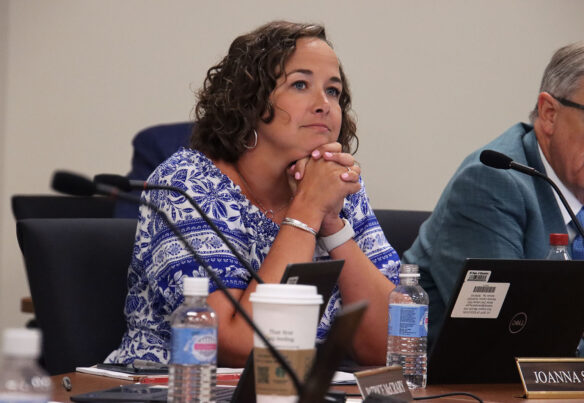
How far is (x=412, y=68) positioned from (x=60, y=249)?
204 cm

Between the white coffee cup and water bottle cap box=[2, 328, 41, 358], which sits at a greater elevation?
water bottle cap box=[2, 328, 41, 358]

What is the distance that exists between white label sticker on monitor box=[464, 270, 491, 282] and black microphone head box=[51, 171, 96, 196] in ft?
2.07

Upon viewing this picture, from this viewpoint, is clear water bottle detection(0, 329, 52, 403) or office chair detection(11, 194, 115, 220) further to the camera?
office chair detection(11, 194, 115, 220)

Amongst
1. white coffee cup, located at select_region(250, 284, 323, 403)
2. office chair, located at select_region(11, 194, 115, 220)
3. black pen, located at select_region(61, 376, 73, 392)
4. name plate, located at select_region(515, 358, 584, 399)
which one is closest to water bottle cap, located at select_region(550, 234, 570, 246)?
name plate, located at select_region(515, 358, 584, 399)

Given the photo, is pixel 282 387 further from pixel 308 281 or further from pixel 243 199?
pixel 243 199

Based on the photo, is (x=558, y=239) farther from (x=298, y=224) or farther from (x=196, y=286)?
(x=196, y=286)

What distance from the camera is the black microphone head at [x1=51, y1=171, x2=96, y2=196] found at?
1.02 metres

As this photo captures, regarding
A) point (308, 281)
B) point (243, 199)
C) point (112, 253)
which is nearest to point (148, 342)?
point (112, 253)

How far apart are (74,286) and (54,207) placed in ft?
4.23

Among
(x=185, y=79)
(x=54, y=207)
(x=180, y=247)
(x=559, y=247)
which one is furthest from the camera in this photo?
(x=185, y=79)

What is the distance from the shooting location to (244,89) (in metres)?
1.91

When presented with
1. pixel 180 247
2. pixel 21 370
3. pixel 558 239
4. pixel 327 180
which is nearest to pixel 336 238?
pixel 327 180

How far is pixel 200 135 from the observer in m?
1.96

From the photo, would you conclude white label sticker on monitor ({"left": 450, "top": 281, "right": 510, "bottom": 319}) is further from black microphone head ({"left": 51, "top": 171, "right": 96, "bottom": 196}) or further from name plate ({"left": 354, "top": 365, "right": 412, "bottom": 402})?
black microphone head ({"left": 51, "top": 171, "right": 96, "bottom": 196})
